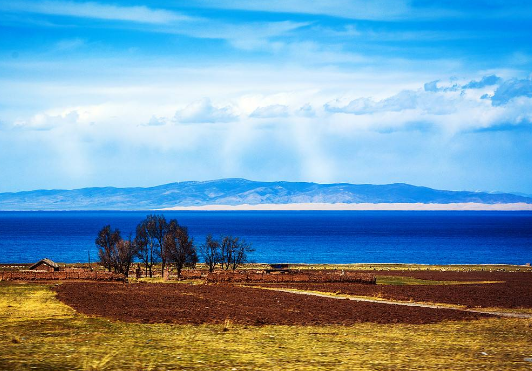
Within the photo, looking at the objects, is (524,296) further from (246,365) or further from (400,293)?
(246,365)

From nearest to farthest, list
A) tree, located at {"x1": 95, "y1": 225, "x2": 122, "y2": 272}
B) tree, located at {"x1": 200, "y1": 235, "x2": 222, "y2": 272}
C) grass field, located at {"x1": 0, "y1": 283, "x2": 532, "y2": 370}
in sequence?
1. grass field, located at {"x1": 0, "y1": 283, "x2": 532, "y2": 370}
2. tree, located at {"x1": 95, "y1": 225, "x2": 122, "y2": 272}
3. tree, located at {"x1": 200, "y1": 235, "x2": 222, "y2": 272}

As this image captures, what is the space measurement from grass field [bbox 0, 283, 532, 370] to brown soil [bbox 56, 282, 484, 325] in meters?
2.02

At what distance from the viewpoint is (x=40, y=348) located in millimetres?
22000

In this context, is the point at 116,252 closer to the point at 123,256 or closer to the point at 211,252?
the point at 123,256

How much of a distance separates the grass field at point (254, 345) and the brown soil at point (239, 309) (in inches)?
79.6

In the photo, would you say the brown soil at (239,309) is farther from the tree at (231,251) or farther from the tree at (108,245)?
the tree at (231,251)

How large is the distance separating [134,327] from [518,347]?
16241mm

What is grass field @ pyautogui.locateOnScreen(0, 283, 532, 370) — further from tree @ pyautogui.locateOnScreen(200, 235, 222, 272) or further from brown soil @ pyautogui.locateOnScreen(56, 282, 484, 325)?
tree @ pyautogui.locateOnScreen(200, 235, 222, 272)

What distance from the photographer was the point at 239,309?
125 feet

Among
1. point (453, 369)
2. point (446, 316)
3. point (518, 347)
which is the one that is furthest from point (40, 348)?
Result: point (446, 316)

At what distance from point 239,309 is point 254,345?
14.5m

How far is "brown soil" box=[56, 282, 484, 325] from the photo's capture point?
33125 mm

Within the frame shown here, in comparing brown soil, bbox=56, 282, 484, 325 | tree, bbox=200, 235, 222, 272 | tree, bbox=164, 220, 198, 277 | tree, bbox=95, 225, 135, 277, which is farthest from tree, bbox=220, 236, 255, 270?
brown soil, bbox=56, 282, 484, 325

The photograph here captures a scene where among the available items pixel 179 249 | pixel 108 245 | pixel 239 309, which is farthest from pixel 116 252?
pixel 239 309
